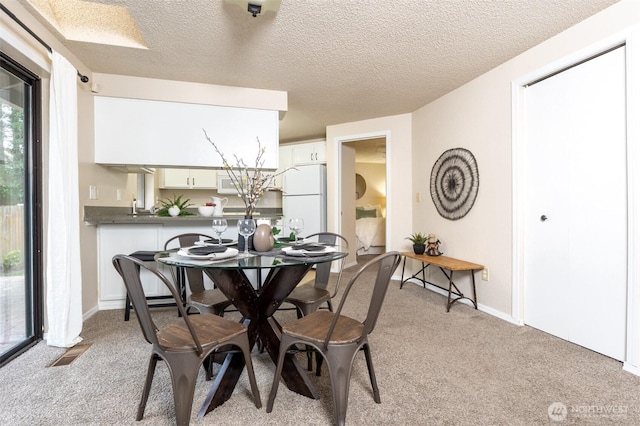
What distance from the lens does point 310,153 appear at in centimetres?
529

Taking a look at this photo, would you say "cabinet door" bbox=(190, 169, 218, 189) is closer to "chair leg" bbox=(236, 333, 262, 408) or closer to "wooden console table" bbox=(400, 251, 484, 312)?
"wooden console table" bbox=(400, 251, 484, 312)

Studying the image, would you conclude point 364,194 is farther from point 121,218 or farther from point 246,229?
point 246,229

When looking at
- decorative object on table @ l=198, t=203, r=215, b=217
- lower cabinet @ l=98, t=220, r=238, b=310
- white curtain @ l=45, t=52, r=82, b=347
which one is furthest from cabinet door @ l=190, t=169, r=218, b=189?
white curtain @ l=45, t=52, r=82, b=347

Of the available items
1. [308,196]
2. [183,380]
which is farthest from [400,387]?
[308,196]

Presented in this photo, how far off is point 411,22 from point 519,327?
260 centimetres

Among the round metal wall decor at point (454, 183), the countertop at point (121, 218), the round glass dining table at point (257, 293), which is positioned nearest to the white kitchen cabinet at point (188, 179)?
the countertop at point (121, 218)

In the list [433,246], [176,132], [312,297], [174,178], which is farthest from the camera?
[174,178]

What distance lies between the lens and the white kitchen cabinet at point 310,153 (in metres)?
5.18

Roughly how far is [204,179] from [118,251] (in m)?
2.44

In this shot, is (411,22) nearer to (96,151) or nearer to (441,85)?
(441,85)

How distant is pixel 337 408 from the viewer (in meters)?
1.30

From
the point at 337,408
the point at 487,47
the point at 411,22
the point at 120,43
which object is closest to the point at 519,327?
the point at 337,408

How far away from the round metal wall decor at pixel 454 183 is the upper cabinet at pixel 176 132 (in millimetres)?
2005

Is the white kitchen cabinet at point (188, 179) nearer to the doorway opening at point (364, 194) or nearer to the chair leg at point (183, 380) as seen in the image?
the doorway opening at point (364, 194)
